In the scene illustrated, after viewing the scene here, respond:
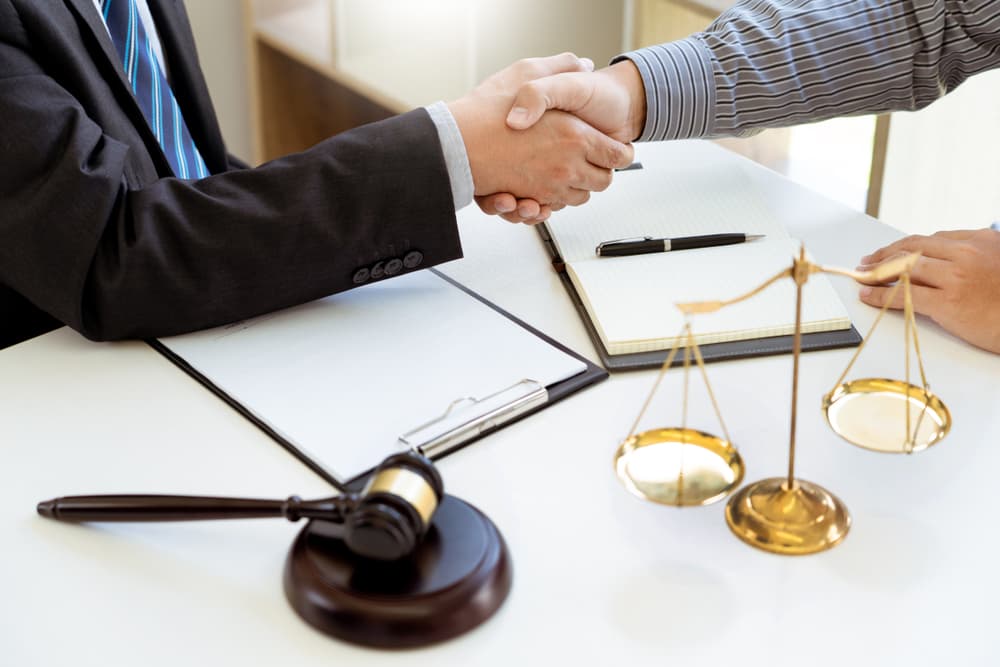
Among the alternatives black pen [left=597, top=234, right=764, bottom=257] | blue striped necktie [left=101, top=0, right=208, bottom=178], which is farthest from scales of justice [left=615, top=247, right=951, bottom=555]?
blue striped necktie [left=101, top=0, right=208, bottom=178]

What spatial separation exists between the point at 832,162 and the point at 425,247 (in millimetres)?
1666

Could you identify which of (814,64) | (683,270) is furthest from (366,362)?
(814,64)

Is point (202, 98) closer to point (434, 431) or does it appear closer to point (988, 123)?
point (434, 431)

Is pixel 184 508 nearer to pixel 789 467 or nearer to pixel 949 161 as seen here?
pixel 789 467

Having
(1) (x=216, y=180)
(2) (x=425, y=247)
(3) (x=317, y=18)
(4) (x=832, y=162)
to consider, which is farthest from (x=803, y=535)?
(3) (x=317, y=18)

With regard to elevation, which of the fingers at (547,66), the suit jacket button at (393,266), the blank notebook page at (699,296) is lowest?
the blank notebook page at (699,296)

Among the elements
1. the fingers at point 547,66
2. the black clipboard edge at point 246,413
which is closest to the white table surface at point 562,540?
the black clipboard edge at point 246,413

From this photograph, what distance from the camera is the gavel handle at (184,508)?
0.73m

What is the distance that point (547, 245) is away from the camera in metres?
1.20

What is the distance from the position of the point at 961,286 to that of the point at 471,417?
0.49 meters

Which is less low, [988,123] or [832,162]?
[988,123]

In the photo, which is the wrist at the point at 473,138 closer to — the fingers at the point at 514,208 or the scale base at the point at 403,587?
the fingers at the point at 514,208

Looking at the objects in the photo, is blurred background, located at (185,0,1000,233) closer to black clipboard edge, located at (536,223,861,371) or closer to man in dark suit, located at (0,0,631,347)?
black clipboard edge, located at (536,223,861,371)

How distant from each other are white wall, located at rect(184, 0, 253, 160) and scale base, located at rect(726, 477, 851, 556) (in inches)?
109
